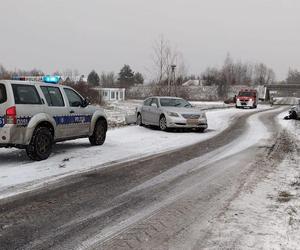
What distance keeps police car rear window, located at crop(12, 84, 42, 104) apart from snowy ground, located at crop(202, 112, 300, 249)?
5147 mm

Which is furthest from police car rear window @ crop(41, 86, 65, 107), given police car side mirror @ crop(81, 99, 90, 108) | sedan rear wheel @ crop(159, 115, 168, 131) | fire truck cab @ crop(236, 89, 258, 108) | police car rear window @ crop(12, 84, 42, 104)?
fire truck cab @ crop(236, 89, 258, 108)

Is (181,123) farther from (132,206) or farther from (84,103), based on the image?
(132,206)

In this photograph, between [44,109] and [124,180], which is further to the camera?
[44,109]

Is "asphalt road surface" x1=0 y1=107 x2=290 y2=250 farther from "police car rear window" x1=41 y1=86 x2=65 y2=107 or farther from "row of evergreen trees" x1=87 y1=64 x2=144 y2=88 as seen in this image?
"row of evergreen trees" x1=87 y1=64 x2=144 y2=88

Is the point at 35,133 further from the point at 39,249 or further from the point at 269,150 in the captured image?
the point at 269,150

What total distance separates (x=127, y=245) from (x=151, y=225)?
0.74 metres

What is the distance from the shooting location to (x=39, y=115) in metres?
9.74

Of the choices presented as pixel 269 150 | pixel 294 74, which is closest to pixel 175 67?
pixel 269 150

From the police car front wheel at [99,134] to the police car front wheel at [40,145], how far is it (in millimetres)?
2483

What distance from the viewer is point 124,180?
25.9 feet

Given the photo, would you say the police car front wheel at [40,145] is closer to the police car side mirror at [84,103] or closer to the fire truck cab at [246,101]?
the police car side mirror at [84,103]

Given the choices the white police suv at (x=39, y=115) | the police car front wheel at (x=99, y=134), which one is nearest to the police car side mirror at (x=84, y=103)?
the white police suv at (x=39, y=115)

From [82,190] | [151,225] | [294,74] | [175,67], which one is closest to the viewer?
[151,225]

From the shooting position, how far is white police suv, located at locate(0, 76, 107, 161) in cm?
915
